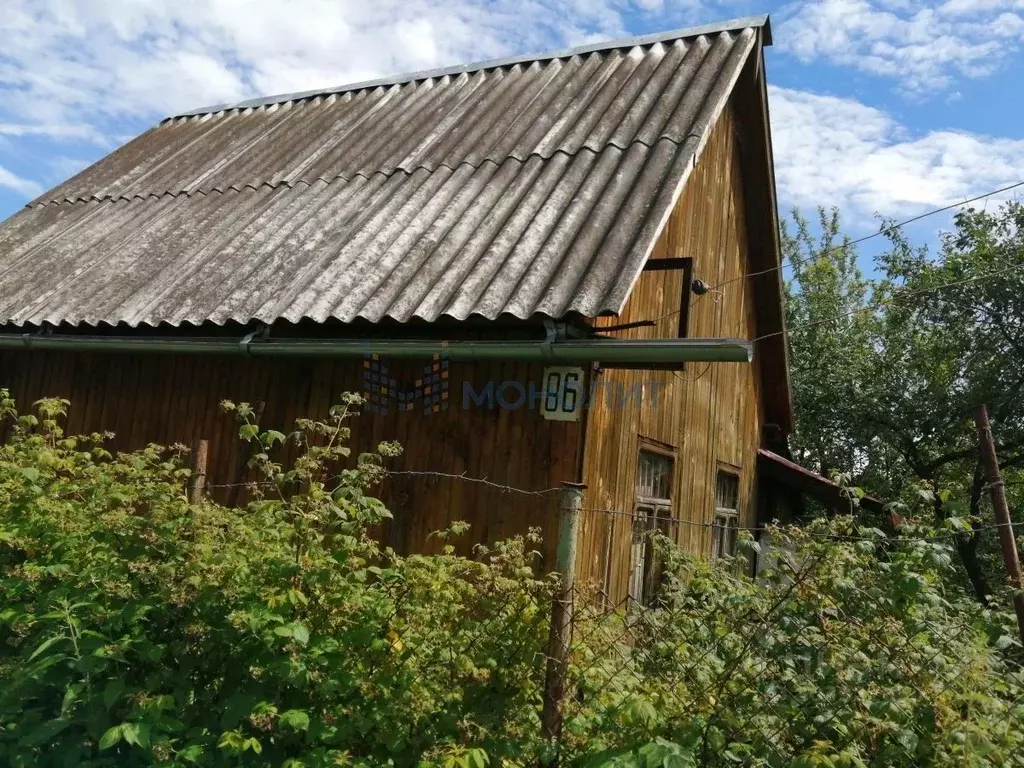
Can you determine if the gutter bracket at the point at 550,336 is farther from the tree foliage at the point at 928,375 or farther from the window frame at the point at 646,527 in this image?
the tree foliage at the point at 928,375

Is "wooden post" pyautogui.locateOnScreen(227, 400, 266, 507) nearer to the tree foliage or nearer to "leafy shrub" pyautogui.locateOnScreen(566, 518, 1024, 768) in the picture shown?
"leafy shrub" pyautogui.locateOnScreen(566, 518, 1024, 768)

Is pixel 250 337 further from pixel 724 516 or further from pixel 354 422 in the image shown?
pixel 724 516

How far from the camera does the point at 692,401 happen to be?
8.10 m

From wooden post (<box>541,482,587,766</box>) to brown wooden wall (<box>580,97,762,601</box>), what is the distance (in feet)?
6.17

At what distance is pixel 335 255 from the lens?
6.66 meters

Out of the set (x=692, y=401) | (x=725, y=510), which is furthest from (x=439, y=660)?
(x=725, y=510)

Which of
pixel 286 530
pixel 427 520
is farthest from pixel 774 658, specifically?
pixel 427 520

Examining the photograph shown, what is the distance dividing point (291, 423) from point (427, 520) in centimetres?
137

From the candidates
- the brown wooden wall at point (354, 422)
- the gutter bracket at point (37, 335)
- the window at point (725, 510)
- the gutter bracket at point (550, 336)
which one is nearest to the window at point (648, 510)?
the brown wooden wall at point (354, 422)

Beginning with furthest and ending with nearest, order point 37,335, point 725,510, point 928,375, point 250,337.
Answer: point 928,375 → point 725,510 → point 37,335 → point 250,337

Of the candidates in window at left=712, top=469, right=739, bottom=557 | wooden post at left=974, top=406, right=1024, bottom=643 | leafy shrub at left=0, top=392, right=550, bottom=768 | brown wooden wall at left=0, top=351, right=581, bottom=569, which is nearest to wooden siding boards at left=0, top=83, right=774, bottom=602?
brown wooden wall at left=0, top=351, right=581, bottom=569

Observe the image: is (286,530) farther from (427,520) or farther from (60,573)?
(427,520)

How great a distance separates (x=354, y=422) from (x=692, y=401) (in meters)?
3.36

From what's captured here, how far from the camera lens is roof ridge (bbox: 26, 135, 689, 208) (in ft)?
22.9
